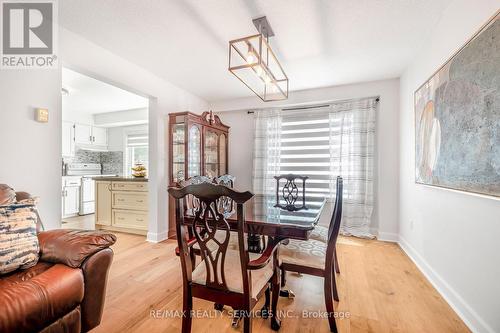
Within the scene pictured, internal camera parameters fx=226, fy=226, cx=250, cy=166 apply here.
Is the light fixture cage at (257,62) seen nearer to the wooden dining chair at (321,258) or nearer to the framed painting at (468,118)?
the wooden dining chair at (321,258)

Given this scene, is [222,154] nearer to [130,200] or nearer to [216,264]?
[130,200]

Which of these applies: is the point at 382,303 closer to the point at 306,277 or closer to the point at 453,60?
the point at 306,277

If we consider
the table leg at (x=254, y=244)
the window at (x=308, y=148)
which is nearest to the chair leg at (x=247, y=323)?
the table leg at (x=254, y=244)

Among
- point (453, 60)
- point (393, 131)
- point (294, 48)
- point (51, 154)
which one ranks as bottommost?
point (51, 154)

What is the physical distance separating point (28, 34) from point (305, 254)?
2.91 m

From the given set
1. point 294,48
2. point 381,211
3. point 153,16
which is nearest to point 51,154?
point 153,16

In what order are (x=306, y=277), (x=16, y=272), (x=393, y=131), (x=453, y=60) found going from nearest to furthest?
(x=16, y=272) → (x=453, y=60) → (x=306, y=277) → (x=393, y=131)

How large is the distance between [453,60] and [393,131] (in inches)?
67.7

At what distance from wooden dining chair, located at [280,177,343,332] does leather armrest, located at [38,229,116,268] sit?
117cm

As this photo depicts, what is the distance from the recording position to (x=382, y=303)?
1.76m

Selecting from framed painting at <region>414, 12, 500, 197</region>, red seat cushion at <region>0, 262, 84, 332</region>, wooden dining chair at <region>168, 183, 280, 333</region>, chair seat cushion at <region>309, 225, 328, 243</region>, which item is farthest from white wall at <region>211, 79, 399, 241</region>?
red seat cushion at <region>0, 262, 84, 332</region>

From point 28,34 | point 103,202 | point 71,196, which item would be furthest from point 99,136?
point 28,34

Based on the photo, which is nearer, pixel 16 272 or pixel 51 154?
pixel 16 272

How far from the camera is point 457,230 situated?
5.51 ft
